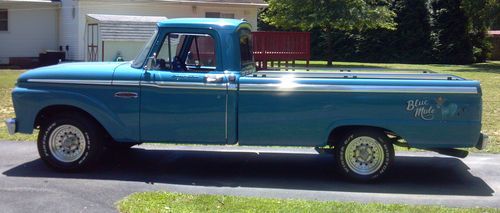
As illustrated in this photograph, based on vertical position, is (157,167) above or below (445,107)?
below

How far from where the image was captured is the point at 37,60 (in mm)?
26484

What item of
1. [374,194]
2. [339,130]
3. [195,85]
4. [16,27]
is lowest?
[374,194]

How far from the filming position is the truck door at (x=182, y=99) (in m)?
7.24

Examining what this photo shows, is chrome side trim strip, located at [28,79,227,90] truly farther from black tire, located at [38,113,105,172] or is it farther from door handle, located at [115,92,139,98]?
black tire, located at [38,113,105,172]

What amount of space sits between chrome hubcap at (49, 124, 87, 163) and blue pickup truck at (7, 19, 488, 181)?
1 centimetres

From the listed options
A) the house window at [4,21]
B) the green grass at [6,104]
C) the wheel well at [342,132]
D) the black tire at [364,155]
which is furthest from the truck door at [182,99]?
the house window at [4,21]

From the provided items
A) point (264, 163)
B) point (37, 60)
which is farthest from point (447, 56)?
point (264, 163)

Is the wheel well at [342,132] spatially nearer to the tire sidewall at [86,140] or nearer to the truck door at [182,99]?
the truck door at [182,99]

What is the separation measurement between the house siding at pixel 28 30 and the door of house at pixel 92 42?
315cm

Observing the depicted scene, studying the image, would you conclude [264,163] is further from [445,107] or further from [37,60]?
[37,60]

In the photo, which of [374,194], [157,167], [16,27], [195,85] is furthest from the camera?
[16,27]

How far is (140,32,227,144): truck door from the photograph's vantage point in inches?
285

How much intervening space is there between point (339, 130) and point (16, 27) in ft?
72.3

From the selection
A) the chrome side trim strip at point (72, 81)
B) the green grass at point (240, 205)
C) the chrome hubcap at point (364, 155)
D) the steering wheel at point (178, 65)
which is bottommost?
the green grass at point (240, 205)
